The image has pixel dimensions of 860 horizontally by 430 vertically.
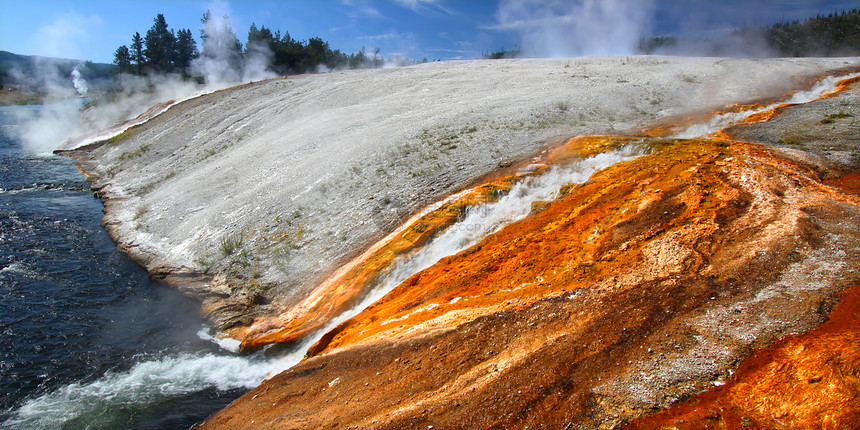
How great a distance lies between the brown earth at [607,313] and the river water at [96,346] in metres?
1.57

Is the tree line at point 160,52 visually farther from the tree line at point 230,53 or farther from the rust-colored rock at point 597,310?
the rust-colored rock at point 597,310

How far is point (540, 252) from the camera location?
8602mm

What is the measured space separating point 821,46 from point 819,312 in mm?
56407

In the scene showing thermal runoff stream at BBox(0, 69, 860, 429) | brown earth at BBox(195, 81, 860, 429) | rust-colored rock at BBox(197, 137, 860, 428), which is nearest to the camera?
brown earth at BBox(195, 81, 860, 429)

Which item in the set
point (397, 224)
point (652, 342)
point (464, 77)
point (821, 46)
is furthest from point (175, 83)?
point (821, 46)

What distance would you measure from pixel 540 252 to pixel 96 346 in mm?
10041

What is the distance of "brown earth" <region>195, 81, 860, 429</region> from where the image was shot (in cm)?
497

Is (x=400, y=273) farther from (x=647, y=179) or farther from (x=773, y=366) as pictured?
(x=773, y=366)

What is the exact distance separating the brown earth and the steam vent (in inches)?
1.5

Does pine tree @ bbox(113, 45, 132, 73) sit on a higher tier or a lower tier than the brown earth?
higher

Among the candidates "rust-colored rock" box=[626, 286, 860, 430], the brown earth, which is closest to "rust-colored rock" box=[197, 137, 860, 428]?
the brown earth

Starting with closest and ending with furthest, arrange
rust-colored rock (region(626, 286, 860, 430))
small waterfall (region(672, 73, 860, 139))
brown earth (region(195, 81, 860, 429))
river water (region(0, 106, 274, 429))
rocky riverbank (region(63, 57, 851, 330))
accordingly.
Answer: rust-colored rock (region(626, 286, 860, 430)), brown earth (region(195, 81, 860, 429)), river water (region(0, 106, 274, 429)), rocky riverbank (region(63, 57, 851, 330)), small waterfall (region(672, 73, 860, 139))

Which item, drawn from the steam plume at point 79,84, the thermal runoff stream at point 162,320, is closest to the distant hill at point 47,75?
the steam plume at point 79,84

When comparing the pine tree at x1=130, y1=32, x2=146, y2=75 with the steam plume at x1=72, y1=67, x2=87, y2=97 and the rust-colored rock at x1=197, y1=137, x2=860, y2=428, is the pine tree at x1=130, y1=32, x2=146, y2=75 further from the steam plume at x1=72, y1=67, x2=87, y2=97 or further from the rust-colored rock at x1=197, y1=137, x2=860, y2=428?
the rust-colored rock at x1=197, y1=137, x2=860, y2=428
